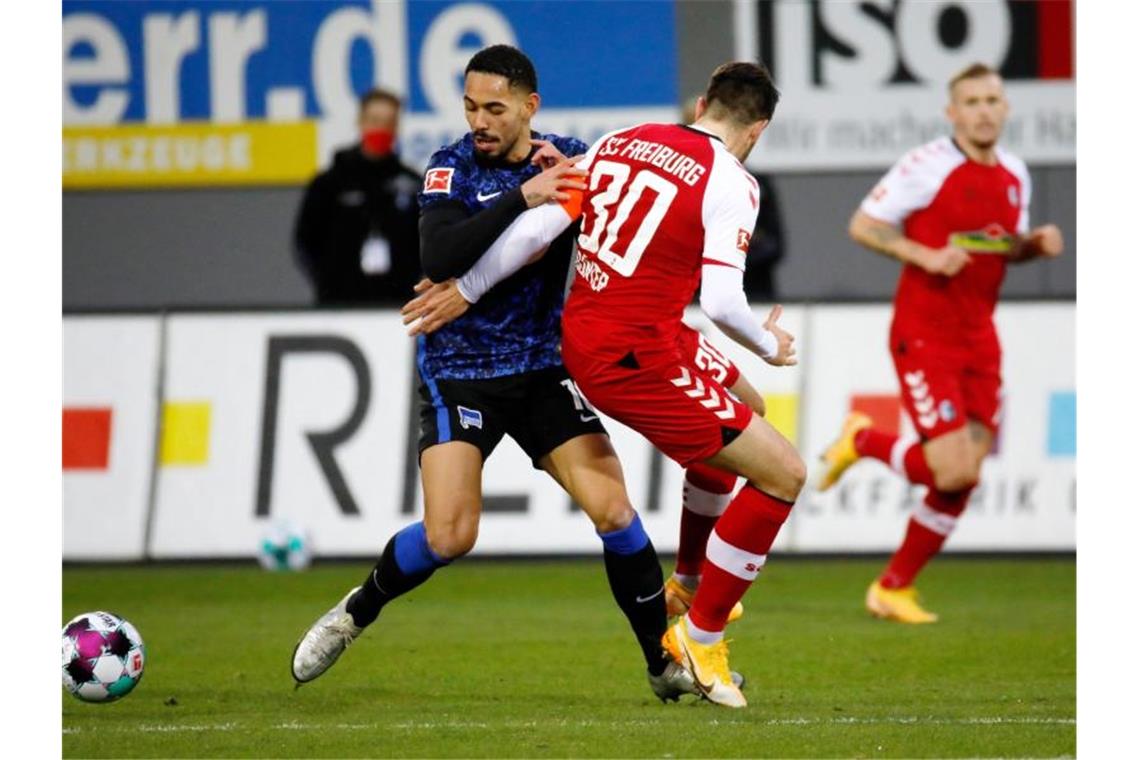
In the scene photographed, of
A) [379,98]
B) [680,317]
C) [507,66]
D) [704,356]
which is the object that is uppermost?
[379,98]

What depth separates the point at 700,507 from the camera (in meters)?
7.48

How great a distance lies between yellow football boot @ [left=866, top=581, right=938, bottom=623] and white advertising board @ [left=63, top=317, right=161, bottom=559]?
450cm

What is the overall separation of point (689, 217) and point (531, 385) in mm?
863

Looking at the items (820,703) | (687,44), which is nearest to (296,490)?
(687,44)

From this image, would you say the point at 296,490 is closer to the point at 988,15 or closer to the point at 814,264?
the point at 814,264

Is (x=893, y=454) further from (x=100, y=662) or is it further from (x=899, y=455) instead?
(x=100, y=662)

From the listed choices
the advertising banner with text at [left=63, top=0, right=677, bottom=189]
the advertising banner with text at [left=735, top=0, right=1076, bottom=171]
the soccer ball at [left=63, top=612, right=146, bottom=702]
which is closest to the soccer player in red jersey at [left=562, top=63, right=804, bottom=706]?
the soccer ball at [left=63, top=612, right=146, bottom=702]

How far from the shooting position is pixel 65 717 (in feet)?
22.4

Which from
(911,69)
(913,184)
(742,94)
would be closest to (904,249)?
(913,184)

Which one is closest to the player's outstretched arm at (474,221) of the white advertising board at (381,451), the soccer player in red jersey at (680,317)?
the soccer player in red jersey at (680,317)

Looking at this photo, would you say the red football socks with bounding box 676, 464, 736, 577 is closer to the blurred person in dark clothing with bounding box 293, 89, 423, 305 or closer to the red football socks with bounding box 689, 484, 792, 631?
the red football socks with bounding box 689, 484, 792, 631

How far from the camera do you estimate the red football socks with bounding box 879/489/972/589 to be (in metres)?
9.56

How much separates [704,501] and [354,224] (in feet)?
21.1
